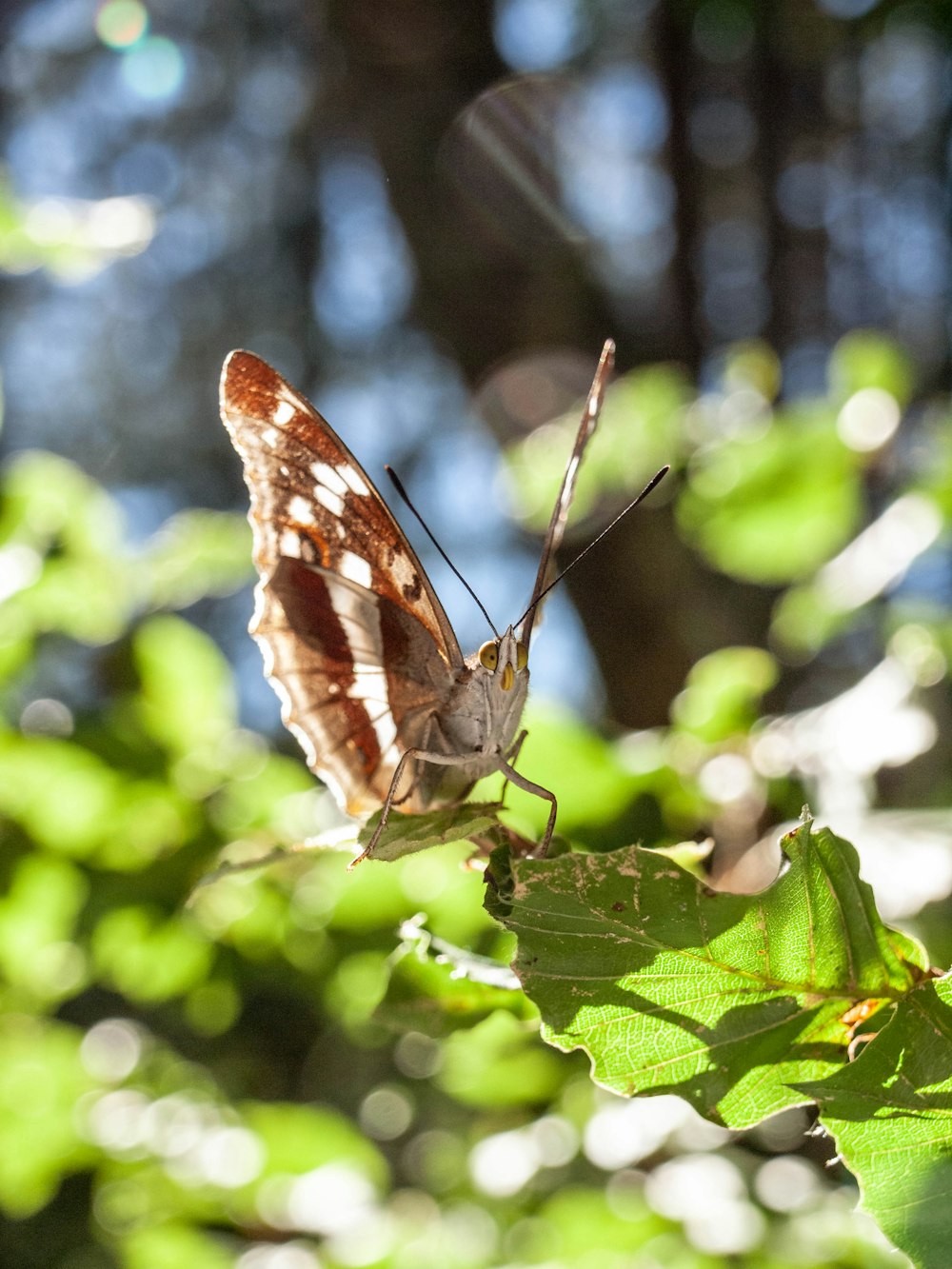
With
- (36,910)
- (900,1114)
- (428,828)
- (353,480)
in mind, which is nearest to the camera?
(900,1114)

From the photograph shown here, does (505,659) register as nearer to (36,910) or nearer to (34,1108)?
(36,910)

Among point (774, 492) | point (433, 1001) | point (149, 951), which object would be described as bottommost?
point (433, 1001)

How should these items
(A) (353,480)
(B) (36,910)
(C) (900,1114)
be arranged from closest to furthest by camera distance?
1. (C) (900,1114)
2. (A) (353,480)
3. (B) (36,910)

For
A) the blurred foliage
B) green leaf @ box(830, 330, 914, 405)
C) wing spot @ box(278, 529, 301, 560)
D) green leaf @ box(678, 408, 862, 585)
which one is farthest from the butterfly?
green leaf @ box(830, 330, 914, 405)

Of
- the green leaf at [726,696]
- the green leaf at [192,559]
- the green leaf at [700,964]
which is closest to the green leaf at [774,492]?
the green leaf at [726,696]

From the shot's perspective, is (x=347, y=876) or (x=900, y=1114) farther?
(x=347, y=876)

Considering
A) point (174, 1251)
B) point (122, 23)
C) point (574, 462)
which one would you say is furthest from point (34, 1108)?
point (122, 23)

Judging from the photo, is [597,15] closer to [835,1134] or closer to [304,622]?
[304,622]

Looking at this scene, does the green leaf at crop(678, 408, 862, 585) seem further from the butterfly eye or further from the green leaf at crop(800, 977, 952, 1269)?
the green leaf at crop(800, 977, 952, 1269)
